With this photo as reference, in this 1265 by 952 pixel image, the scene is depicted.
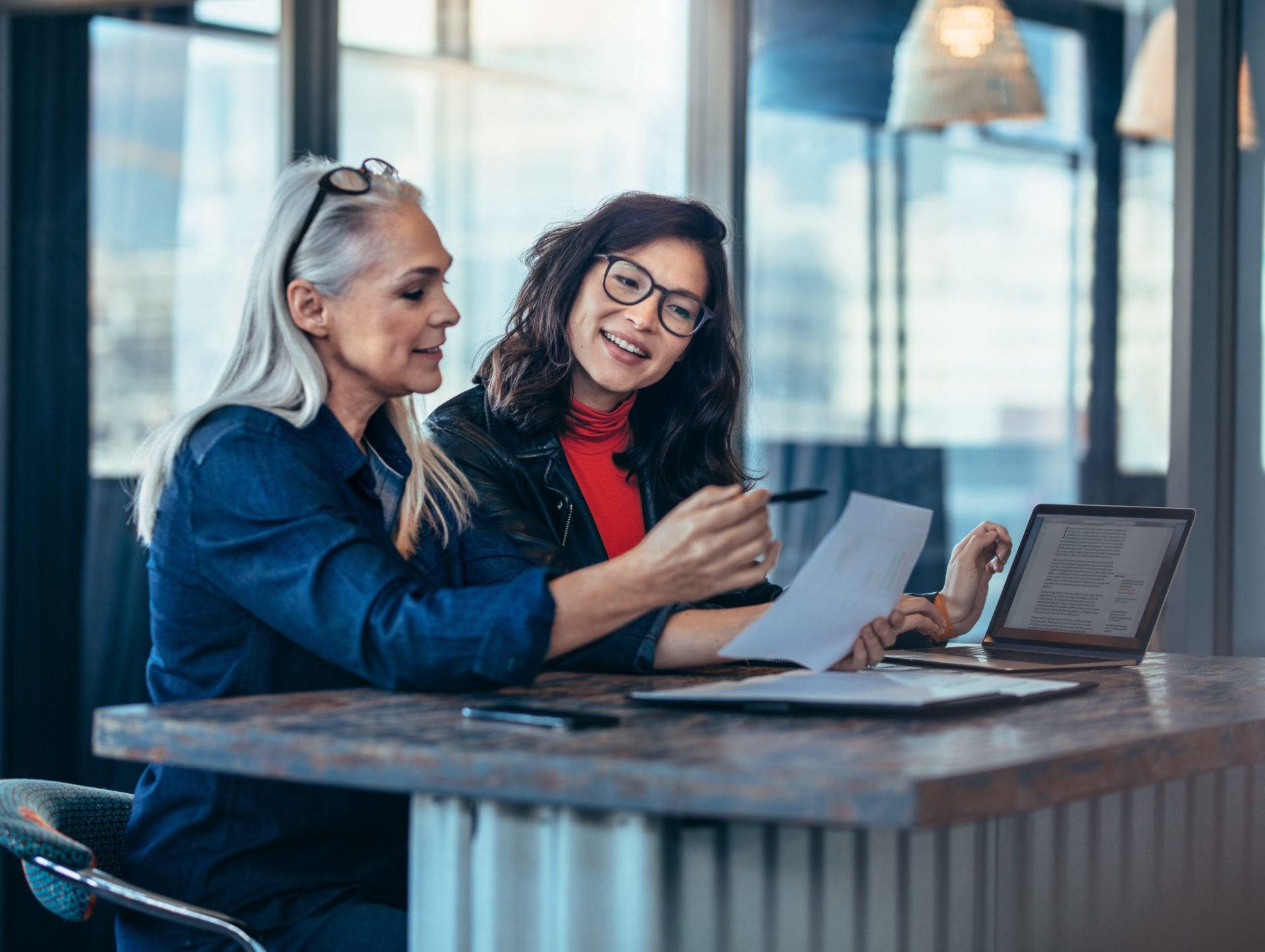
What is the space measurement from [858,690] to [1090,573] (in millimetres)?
697

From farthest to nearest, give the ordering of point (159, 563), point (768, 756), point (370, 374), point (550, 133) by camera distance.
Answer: point (550, 133) → point (370, 374) → point (159, 563) → point (768, 756)

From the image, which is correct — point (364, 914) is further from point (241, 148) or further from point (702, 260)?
point (241, 148)

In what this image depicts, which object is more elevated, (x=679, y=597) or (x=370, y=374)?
(x=370, y=374)

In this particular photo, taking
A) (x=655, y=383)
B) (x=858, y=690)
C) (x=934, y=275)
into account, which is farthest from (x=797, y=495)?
(x=934, y=275)

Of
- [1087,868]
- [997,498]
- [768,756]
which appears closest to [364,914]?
[768,756]

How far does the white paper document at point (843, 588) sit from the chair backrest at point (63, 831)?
74cm

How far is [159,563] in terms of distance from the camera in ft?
5.32

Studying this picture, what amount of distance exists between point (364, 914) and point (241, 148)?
2.61 metres

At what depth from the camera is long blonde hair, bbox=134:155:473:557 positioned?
5.48 feet

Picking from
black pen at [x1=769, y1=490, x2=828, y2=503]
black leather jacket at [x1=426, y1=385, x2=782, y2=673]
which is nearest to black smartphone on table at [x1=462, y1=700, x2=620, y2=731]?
black pen at [x1=769, y1=490, x2=828, y2=503]

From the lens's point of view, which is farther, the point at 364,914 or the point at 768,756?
the point at 364,914

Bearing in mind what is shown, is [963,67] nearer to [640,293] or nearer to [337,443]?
[640,293]

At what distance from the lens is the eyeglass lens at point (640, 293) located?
7.69ft

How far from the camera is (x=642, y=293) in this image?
235 cm
